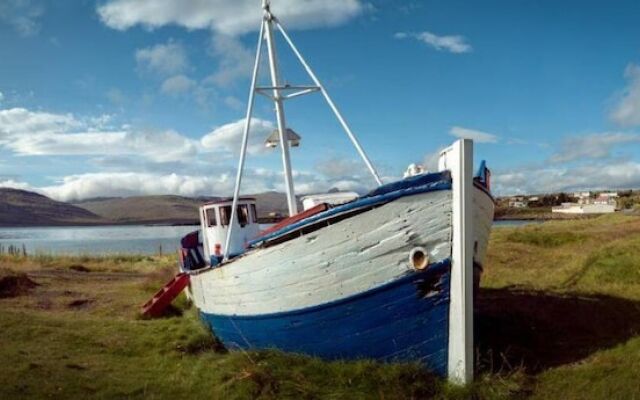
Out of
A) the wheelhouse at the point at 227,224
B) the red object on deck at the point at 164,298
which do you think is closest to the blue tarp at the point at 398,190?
the wheelhouse at the point at 227,224

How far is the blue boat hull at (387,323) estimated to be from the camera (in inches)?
272

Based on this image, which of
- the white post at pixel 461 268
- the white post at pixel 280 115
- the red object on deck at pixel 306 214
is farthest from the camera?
the white post at pixel 280 115

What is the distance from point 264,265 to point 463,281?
8.76 feet

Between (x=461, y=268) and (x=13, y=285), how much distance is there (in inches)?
601

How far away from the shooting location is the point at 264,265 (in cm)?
754

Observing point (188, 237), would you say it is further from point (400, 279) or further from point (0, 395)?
point (400, 279)

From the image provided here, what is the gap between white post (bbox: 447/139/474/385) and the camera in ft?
22.2

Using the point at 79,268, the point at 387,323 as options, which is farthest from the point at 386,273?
the point at 79,268

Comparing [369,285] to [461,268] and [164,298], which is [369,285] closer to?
[461,268]

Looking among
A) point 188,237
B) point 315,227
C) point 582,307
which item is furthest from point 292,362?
point 188,237

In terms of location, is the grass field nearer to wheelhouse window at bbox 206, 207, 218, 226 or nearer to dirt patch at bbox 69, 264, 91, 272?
wheelhouse window at bbox 206, 207, 218, 226

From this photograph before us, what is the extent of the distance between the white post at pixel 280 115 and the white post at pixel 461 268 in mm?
4369

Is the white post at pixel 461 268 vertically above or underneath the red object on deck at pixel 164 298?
above

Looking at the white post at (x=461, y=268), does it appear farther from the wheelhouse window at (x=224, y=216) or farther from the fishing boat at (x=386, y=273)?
the wheelhouse window at (x=224, y=216)
